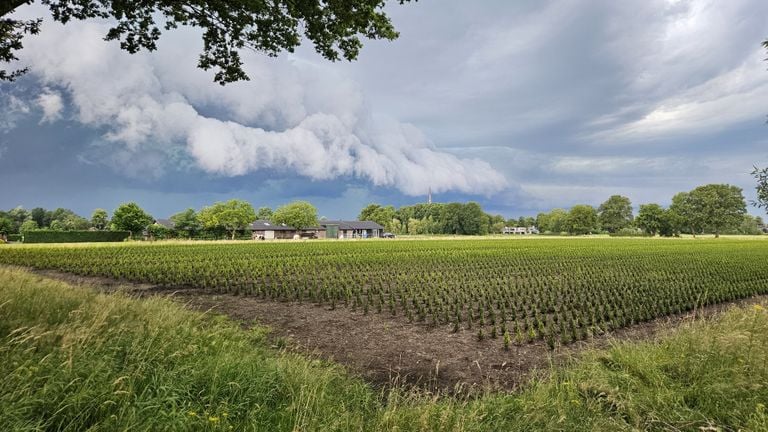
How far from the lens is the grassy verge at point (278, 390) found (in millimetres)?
3316

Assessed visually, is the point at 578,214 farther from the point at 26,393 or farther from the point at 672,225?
the point at 26,393

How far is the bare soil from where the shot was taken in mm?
6820

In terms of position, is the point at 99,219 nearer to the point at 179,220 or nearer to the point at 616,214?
the point at 179,220

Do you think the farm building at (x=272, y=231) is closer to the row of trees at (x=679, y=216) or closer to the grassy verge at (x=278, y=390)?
the grassy verge at (x=278, y=390)

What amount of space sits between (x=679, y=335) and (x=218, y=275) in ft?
66.3

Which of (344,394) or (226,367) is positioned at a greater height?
(226,367)

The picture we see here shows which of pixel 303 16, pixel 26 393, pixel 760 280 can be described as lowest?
pixel 760 280

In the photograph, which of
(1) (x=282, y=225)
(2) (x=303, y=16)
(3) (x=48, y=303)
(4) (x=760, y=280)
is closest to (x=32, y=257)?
(3) (x=48, y=303)

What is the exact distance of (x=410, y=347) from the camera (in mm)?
8578

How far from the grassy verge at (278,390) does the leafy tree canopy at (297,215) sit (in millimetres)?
94240

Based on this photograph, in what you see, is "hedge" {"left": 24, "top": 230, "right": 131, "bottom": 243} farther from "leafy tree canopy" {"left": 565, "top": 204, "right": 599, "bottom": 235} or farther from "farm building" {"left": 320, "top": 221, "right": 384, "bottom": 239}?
"leafy tree canopy" {"left": 565, "top": 204, "right": 599, "bottom": 235}

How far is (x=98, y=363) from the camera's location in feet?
12.8

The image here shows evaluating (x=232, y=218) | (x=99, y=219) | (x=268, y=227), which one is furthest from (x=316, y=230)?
(x=99, y=219)

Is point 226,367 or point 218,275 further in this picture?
point 218,275
